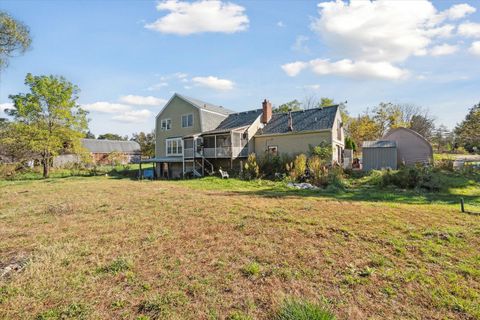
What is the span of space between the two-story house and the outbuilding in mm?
2410

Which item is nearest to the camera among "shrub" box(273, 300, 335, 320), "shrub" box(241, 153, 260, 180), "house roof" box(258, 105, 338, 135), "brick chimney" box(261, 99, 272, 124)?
"shrub" box(273, 300, 335, 320)

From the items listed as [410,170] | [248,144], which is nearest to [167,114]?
[248,144]

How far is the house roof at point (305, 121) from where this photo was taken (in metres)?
21.2

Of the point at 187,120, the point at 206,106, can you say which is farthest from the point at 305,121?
the point at 187,120

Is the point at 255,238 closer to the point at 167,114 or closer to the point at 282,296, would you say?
the point at 282,296

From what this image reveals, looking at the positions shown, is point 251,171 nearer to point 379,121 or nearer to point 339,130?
point 339,130

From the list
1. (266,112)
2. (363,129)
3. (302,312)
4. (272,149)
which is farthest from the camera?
(363,129)

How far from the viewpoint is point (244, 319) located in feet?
10.5

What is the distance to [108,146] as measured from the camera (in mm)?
55125

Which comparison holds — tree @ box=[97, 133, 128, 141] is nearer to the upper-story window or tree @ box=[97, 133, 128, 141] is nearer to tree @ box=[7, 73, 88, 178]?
tree @ box=[7, 73, 88, 178]

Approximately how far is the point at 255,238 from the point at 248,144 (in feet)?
58.5

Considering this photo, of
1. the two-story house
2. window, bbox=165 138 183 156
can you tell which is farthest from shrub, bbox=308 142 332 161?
window, bbox=165 138 183 156

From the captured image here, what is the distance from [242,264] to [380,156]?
752 inches

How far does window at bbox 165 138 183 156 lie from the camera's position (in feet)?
86.8
